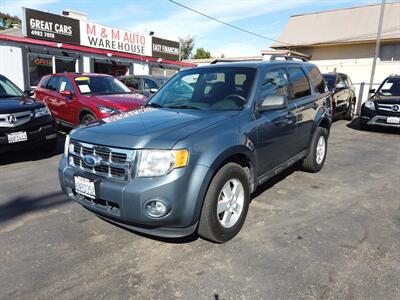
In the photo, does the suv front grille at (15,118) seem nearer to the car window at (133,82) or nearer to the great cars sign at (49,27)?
the car window at (133,82)

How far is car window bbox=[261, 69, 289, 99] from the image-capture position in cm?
433

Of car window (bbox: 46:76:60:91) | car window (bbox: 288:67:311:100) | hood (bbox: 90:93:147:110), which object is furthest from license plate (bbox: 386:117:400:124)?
car window (bbox: 46:76:60:91)

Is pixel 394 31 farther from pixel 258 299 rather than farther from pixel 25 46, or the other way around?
pixel 258 299

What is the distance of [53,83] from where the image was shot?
9.70 m

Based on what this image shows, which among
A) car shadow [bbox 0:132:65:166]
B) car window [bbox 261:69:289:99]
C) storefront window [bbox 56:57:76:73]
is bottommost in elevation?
car shadow [bbox 0:132:65:166]

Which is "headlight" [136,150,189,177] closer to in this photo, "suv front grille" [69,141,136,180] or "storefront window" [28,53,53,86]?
"suv front grille" [69,141,136,180]

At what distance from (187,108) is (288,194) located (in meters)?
1.93

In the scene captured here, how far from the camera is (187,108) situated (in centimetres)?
421

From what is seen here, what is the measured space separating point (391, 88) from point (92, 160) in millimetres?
10353

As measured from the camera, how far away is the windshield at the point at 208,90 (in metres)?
4.14

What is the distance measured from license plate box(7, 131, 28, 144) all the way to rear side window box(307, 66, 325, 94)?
16.3ft

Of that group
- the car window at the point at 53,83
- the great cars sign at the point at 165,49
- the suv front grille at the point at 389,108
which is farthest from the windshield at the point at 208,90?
the great cars sign at the point at 165,49

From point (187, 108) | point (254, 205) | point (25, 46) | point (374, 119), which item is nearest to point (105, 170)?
point (187, 108)

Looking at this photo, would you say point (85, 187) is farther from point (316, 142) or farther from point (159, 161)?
point (316, 142)
